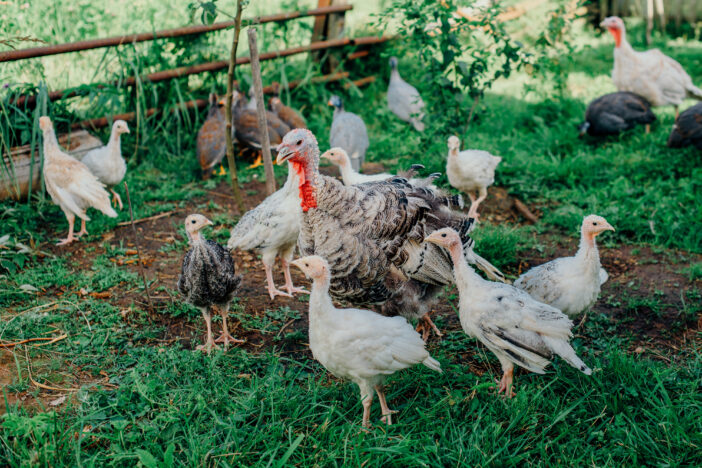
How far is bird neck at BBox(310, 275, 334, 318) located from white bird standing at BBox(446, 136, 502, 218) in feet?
9.51

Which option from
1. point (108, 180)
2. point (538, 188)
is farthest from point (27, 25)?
point (538, 188)

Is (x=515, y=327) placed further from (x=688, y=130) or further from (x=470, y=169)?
(x=688, y=130)

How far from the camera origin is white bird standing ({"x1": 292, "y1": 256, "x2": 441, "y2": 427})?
3256mm

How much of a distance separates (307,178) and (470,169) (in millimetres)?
2555

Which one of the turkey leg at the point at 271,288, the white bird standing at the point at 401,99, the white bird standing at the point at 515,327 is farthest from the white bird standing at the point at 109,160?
the white bird standing at the point at 515,327

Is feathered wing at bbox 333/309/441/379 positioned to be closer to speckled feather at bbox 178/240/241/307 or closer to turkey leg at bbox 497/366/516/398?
turkey leg at bbox 497/366/516/398

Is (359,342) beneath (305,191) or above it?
beneath

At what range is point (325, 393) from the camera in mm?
3623

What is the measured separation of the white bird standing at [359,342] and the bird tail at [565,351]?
2.41ft

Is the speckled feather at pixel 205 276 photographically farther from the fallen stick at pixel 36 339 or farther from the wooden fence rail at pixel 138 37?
the wooden fence rail at pixel 138 37

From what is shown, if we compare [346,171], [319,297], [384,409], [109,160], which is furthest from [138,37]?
[384,409]

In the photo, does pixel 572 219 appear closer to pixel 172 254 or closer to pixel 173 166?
pixel 172 254

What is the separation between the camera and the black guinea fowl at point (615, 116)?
7.67 metres

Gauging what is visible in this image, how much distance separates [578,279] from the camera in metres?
3.96
